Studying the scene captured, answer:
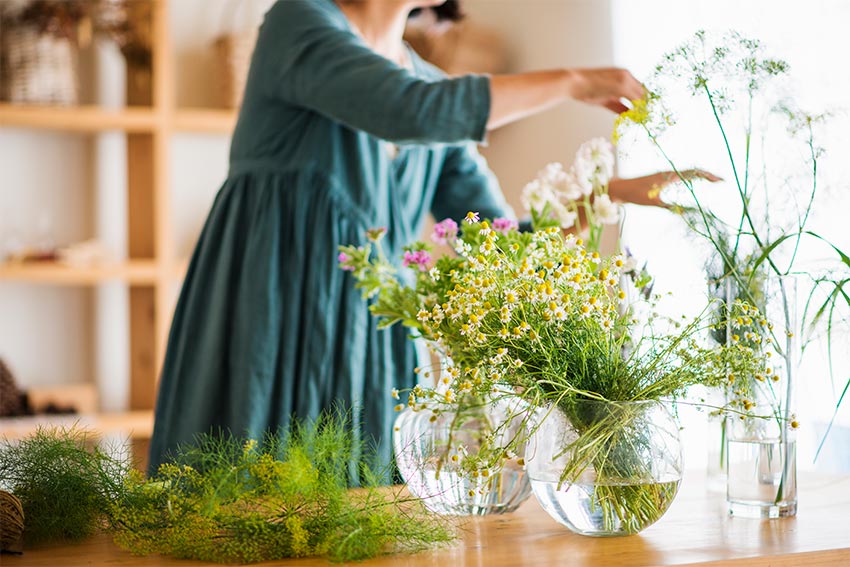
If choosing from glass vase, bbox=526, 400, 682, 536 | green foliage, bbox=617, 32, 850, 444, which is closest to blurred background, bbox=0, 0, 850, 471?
green foliage, bbox=617, 32, 850, 444

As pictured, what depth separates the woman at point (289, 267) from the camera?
1372 mm

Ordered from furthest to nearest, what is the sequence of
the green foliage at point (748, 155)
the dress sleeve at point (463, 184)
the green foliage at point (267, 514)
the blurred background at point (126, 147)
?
the blurred background at point (126, 147) → the dress sleeve at point (463, 184) → the green foliage at point (748, 155) → the green foliage at point (267, 514)

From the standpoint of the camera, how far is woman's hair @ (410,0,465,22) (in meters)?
1.61

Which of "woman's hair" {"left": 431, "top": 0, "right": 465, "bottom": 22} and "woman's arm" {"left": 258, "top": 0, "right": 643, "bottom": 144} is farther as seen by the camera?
"woman's hair" {"left": 431, "top": 0, "right": 465, "bottom": 22}

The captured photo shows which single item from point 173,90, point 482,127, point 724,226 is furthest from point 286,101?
point 173,90

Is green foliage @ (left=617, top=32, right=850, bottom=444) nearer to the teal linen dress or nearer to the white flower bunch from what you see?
the white flower bunch

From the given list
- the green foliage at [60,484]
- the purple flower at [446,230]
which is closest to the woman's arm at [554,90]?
the purple flower at [446,230]

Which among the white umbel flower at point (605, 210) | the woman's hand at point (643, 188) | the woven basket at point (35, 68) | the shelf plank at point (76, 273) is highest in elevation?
the woven basket at point (35, 68)

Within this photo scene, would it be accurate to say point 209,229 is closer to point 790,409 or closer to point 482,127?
point 482,127

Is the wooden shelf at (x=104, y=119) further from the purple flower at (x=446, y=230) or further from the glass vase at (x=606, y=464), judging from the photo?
the glass vase at (x=606, y=464)

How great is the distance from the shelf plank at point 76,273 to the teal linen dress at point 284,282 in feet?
4.03

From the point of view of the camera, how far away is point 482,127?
118 cm

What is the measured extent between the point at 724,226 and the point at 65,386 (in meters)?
2.30

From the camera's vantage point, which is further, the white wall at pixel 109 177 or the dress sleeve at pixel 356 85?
the white wall at pixel 109 177
